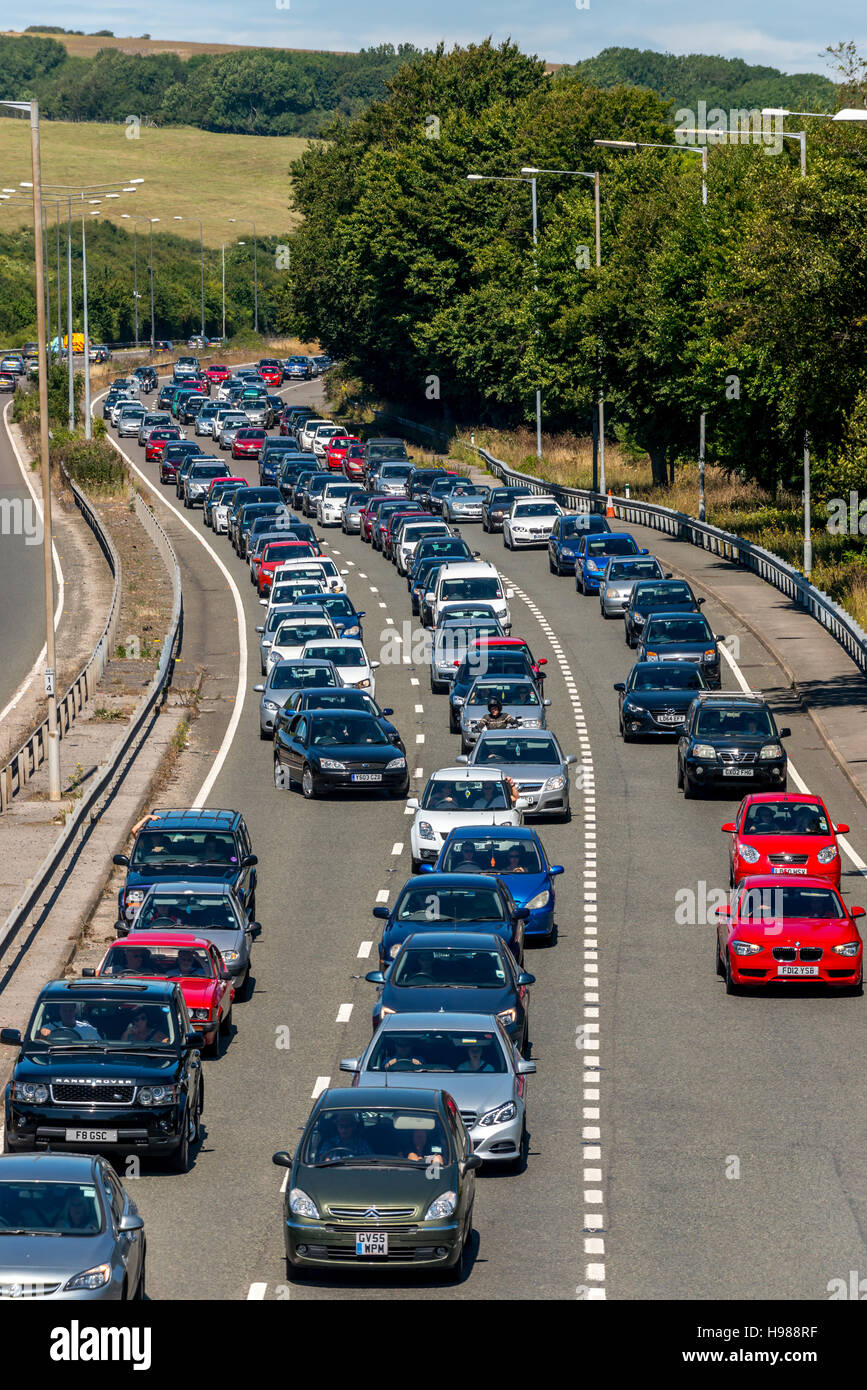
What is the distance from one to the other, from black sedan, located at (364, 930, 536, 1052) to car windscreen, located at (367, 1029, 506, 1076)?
2056mm

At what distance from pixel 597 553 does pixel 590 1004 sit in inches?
1306

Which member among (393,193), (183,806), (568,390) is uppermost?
(393,193)

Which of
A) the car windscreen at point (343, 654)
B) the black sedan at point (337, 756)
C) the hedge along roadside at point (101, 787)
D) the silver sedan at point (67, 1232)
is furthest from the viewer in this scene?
the car windscreen at point (343, 654)

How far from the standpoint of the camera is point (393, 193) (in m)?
100

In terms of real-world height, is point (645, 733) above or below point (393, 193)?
below

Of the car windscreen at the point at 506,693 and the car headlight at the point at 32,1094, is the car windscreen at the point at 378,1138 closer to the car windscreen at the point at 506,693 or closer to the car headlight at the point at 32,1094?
the car headlight at the point at 32,1094

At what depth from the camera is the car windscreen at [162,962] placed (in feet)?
75.3

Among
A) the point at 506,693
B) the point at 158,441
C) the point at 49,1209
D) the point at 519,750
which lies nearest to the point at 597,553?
the point at 506,693

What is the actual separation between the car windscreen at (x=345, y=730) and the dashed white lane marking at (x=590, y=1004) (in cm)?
359

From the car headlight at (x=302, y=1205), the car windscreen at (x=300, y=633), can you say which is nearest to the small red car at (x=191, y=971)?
the car headlight at (x=302, y=1205)

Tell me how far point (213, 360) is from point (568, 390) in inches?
3312

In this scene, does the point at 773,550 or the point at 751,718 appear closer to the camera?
the point at 751,718

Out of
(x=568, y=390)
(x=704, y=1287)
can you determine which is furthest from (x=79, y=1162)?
(x=568, y=390)

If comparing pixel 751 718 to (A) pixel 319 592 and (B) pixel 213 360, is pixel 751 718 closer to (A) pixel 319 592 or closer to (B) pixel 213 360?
(A) pixel 319 592
